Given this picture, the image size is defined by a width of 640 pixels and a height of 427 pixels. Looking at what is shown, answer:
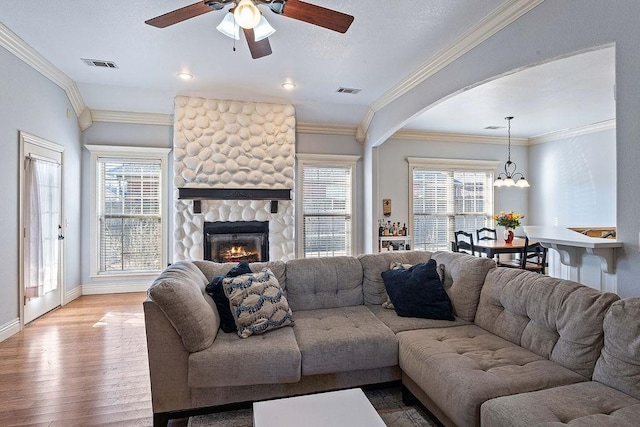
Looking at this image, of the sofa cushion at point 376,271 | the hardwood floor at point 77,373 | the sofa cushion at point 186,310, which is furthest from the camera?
the sofa cushion at point 376,271

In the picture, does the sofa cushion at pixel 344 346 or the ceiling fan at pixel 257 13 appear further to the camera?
the ceiling fan at pixel 257 13

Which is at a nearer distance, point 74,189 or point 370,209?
point 74,189

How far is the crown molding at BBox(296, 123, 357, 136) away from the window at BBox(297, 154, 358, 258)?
0.44 meters

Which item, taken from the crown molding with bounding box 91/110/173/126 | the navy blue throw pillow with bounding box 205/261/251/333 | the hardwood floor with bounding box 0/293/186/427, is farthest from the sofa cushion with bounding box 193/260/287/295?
the crown molding with bounding box 91/110/173/126

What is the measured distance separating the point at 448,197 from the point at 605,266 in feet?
16.0

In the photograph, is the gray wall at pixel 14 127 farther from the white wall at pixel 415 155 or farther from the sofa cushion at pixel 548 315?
the white wall at pixel 415 155

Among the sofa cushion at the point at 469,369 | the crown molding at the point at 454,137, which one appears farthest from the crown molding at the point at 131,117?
the sofa cushion at the point at 469,369

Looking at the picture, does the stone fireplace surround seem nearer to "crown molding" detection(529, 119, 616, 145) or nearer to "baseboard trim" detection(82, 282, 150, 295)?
"baseboard trim" detection(82, 282, 150, 295)

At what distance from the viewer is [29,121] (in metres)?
4.04

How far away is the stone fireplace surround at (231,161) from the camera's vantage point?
5227 mm

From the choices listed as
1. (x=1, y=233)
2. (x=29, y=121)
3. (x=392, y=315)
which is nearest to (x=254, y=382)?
(x=392, y=315)

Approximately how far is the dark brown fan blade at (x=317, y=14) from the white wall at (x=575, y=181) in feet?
18.7

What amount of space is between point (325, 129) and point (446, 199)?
284cm

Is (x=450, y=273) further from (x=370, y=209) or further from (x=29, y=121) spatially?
(x=29, y=121)
